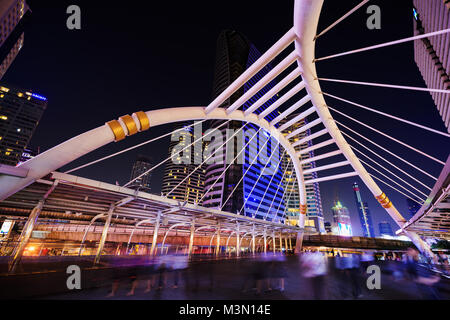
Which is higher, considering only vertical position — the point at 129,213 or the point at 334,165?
the point at 334,165

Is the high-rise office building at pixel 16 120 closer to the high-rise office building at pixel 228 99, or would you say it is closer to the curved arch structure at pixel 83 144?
the high-rise office building at pixel 228 99

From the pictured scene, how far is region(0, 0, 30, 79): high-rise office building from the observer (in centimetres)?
8166

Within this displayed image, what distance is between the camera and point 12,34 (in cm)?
9525

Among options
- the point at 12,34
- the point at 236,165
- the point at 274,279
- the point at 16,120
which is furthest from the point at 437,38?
the point at 16,120

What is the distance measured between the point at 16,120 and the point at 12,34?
162 feet

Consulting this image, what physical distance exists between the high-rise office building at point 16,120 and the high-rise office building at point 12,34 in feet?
65.7

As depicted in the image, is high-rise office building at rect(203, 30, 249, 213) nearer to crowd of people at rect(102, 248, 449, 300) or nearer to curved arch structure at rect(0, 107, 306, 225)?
crowd of people at rect(102, 248, 449, 300)

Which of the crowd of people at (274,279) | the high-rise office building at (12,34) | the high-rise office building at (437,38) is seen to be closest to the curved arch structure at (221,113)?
the crowd of people at (274,279)

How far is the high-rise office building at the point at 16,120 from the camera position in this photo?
4245 inches

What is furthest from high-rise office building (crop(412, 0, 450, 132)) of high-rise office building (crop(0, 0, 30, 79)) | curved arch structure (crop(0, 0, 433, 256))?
high-rise office building (crop(0, 0, 30, 79))

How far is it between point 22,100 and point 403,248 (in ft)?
684

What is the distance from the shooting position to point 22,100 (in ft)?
391
